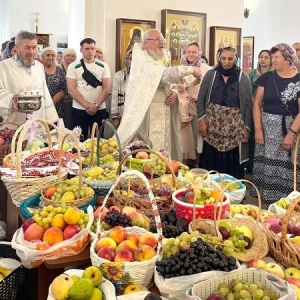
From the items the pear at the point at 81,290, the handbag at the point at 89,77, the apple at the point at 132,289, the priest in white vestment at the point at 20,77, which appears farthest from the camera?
the handbag at the point at 89,77

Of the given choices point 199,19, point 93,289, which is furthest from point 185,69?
point 93,289

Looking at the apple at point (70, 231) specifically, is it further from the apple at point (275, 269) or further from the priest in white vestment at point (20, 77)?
the priest in white vestment at point (20, 77)

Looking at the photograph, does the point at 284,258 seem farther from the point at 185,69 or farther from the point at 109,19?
the point at 109,19

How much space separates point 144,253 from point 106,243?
0.56 feet

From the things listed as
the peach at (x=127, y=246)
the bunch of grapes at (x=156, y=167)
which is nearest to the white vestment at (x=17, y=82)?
the bunch of grapes at (x=156, y=167)

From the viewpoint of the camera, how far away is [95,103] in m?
5.23

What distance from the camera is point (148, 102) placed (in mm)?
4336

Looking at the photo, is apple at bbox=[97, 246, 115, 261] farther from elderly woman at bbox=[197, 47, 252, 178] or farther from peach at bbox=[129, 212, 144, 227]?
elderly woman at bbox=[197, 47, 252, 178]

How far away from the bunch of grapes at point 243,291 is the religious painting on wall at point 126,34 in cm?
430

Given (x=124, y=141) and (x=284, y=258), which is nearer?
(x=284, y=258)

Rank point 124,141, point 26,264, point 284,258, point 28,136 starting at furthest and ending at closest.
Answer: point 124,141, point 28,136, point 26,264, point 284,258

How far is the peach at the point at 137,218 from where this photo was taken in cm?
217

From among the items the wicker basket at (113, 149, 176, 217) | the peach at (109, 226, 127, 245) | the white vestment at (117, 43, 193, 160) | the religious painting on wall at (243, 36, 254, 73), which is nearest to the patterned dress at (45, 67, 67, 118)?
the white vestment at (117, 43, 193, 160)

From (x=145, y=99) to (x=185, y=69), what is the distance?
1.55ft
